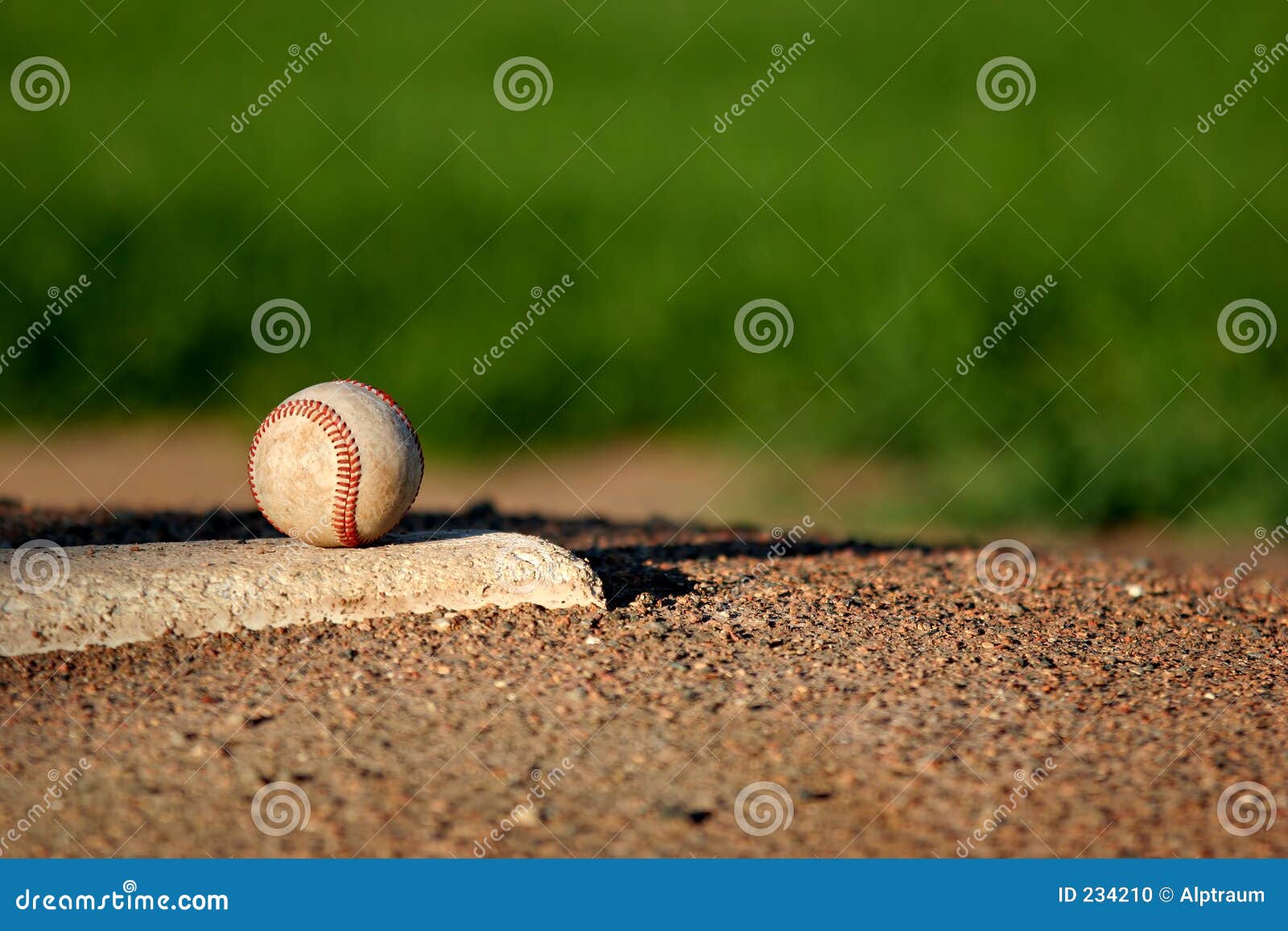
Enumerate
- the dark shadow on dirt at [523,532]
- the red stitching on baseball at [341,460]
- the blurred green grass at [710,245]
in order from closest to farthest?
1. the red stitching on baseball at [341,460]
2. the dark shadow on dirt at [523,532]
3. the blurred green grass at [710,245]

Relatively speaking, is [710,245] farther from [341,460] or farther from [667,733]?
[667,733]

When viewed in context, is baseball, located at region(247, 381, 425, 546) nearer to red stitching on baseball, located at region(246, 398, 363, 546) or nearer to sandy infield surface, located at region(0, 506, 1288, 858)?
red stitching on baseball, located at region(246, 398, 363, 546)

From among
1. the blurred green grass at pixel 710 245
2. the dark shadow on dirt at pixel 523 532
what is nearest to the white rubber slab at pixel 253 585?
the dark shadow on dirt at pixel 523 532

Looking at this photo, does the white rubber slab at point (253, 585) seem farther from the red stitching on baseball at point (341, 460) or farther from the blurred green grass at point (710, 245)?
the blurred green grass at point (710, 245)

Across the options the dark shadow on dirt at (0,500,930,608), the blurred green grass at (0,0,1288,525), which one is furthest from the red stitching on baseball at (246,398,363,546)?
the blurred green grass at (0,0,1288,525)

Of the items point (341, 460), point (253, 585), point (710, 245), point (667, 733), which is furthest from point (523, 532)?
point (710, 245)

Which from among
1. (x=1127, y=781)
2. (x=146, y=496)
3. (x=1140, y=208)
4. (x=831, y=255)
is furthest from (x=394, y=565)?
(x=1140, y=208)
